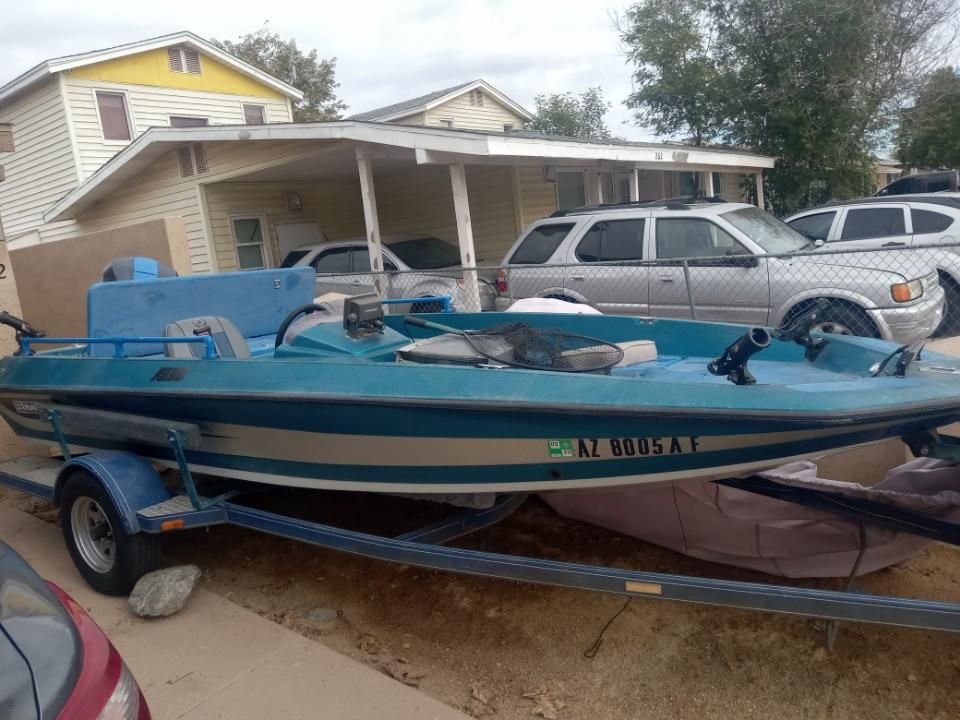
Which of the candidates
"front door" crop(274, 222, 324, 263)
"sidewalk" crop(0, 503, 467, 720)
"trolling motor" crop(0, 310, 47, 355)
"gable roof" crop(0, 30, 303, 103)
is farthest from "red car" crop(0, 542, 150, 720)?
"gable roof" crop(0, 30, 303, 103)

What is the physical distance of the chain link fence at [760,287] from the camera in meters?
6.56

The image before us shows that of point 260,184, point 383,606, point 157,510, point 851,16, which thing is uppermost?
point 851,16

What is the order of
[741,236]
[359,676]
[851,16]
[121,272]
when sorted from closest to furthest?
[359,676] < [121,272] < [741,236] < [851,16]

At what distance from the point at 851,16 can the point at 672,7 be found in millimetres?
5161

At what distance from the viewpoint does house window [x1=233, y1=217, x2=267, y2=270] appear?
12172 mm

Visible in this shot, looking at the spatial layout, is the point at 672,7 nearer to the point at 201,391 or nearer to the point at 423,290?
the point at 423,290

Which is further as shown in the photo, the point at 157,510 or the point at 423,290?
the point at 423,290

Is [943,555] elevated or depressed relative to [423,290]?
depressed

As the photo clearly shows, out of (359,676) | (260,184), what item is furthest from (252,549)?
(260,184)

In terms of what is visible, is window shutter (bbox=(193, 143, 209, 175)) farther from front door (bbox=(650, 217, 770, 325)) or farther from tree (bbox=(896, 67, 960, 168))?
tree (bbox=(896, 67, 960, 168))

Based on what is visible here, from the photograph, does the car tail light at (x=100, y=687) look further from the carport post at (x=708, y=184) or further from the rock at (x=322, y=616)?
the carport post at (x=708, y=184)

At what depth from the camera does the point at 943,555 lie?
3648 mm

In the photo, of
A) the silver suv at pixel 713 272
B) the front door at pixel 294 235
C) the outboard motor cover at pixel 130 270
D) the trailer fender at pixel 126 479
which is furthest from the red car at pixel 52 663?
the front door at pixel 294 235

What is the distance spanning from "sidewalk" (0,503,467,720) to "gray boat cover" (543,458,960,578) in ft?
3.94
